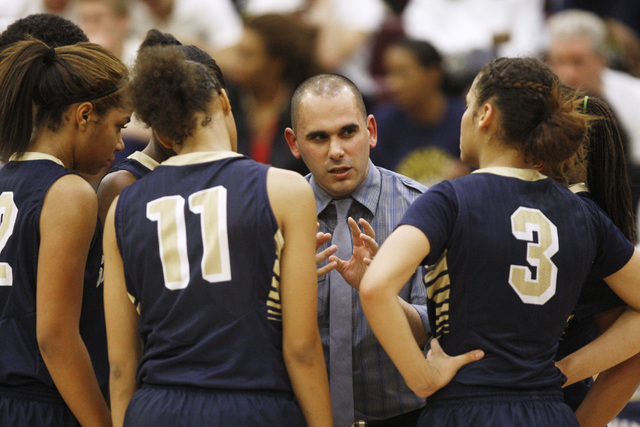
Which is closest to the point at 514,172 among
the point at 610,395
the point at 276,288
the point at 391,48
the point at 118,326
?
the point at 276,288

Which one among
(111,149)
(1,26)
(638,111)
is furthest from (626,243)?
(1,26)

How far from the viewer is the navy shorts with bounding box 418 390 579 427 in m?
2.34

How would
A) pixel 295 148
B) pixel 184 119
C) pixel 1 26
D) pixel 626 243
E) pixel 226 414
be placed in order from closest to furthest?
pixel 226 414
pixel 184 119
pixel 626 243
pixel 295 148
pixel 1 26

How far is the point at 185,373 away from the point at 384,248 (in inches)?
27.5

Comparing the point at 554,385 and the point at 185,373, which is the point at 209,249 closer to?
the point at 185,373

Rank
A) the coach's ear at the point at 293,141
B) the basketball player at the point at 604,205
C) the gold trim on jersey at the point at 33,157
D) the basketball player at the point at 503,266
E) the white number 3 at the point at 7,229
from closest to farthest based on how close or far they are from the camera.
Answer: the basketball player at the point at 503,266
the white number 3 at the point at 7,229
the gold trim on jersey at the point at 33,157
the basketball player at the point at 604,205
the coach's ear at the point at 293,141

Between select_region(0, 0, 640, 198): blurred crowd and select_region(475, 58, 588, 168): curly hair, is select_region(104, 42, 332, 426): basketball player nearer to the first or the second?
select_region(475, 58, 588, 168): curly hair

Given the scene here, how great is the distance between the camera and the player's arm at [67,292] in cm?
249

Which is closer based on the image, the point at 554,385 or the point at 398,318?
the point at 398,318

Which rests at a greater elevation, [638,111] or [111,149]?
[111,149]

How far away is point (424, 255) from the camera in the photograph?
2.30 metres

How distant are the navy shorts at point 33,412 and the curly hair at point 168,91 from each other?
998mm

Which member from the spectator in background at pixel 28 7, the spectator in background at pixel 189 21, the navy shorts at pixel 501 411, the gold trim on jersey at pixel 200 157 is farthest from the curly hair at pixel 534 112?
the spectator in background at pixel 28 7

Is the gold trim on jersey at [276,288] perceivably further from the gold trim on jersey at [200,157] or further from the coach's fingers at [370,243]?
the coach's fingers at [370,243]
